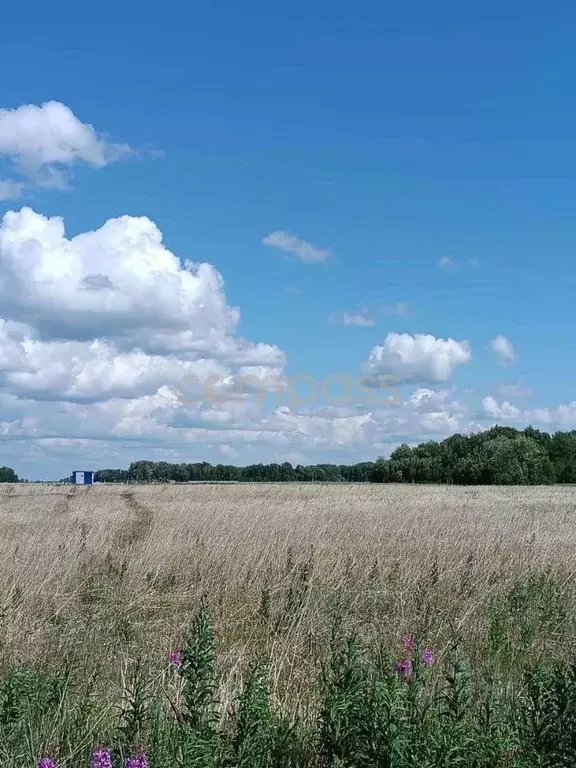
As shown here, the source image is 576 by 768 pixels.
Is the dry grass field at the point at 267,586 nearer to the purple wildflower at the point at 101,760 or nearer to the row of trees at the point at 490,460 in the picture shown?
the purple wildflower at the point at 101,760

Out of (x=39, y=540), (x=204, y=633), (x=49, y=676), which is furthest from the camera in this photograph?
(x=39, y=540)

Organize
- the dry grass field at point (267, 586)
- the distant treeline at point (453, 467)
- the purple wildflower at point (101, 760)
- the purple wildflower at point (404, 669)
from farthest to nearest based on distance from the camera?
the distant treeline at point (453, 467)
the dry grass field at point (267, 586)
the purple wildflower at point (404, 669)
the purple wildflower at point (101, 760)

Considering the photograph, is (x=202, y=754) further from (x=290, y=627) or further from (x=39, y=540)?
(x=39, y=540)

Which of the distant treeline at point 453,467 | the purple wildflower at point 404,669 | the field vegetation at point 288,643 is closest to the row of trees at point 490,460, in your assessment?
the distant treeline at point 453,467

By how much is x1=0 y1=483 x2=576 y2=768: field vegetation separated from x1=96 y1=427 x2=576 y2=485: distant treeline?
256 ft

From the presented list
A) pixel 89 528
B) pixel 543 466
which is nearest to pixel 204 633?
pixel 89 528

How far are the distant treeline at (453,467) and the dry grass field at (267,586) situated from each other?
77245 millimetres

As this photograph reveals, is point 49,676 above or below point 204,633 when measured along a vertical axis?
below

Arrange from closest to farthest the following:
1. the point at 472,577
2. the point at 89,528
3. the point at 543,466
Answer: the point at 472,577, the point at 89,528, the point at 543,466

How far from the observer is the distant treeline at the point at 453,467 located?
10006cm

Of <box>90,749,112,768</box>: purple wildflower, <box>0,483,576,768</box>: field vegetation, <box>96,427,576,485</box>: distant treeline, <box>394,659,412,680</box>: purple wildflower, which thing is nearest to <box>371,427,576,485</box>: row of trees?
<box>96,427,576,485</box>: distant treeline

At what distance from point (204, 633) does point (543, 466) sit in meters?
104

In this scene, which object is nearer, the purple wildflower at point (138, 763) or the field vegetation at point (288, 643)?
the purple wildflower at point (138, 763)

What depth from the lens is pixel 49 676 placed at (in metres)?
5.15
